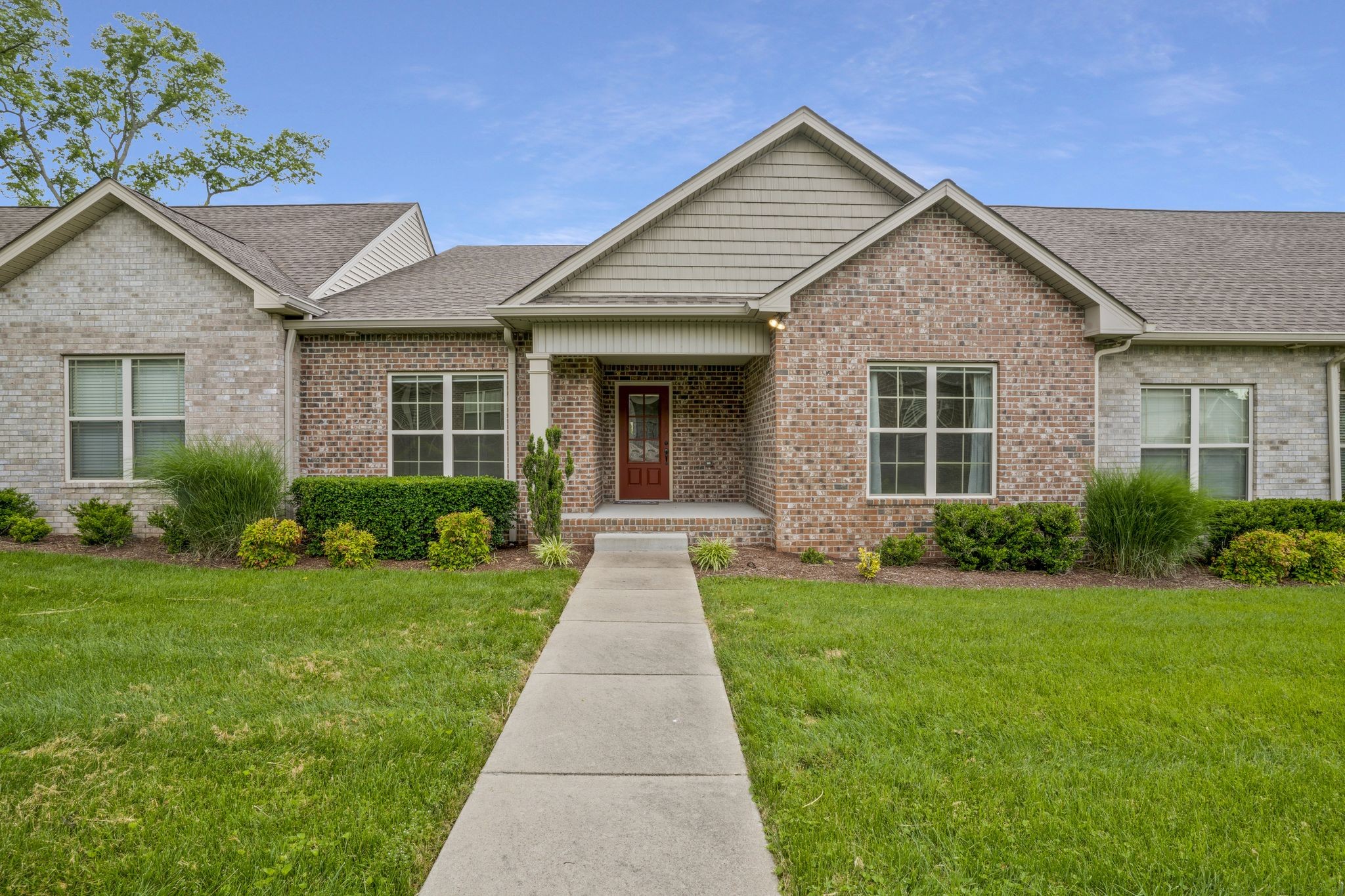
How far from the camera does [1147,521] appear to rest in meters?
8.05

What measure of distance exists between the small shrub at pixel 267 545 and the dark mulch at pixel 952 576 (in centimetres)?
514

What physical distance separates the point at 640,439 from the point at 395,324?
450 cm

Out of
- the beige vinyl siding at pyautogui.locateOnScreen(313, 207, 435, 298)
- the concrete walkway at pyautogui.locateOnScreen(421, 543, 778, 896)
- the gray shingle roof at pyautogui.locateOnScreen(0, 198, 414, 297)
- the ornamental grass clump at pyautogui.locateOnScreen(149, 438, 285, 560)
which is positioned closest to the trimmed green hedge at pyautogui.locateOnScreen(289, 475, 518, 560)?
the ornamental grass clump at pyautogui.locateOnScreen(149, 438, 285, 560)

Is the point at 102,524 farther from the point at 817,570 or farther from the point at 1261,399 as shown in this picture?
the point at 1261,399

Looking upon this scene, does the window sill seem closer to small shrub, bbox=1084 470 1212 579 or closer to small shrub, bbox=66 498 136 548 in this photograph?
small shrub, bbox=1084 470 1212 579

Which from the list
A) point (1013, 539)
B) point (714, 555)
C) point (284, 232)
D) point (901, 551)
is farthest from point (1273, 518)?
point (284, 232)

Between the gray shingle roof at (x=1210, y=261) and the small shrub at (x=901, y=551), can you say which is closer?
the small shrub at (x=901, y=551)

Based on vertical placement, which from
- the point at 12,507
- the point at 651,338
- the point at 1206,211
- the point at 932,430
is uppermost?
the point at 1206,211

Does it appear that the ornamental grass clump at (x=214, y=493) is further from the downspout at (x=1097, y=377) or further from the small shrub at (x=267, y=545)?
the downspout at (x=1097, y=377)

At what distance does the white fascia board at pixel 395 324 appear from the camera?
31.8 ft

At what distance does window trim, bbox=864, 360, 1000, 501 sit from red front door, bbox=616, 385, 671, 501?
3.97 metres

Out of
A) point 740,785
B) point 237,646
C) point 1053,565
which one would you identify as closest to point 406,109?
point 237,646

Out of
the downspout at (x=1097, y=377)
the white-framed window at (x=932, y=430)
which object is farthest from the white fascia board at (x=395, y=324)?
the downspout at (x=1097, y=377)

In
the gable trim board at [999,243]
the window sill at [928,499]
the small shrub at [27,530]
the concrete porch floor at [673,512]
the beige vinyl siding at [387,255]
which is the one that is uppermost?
the beige vinyl siding at [387,255]
